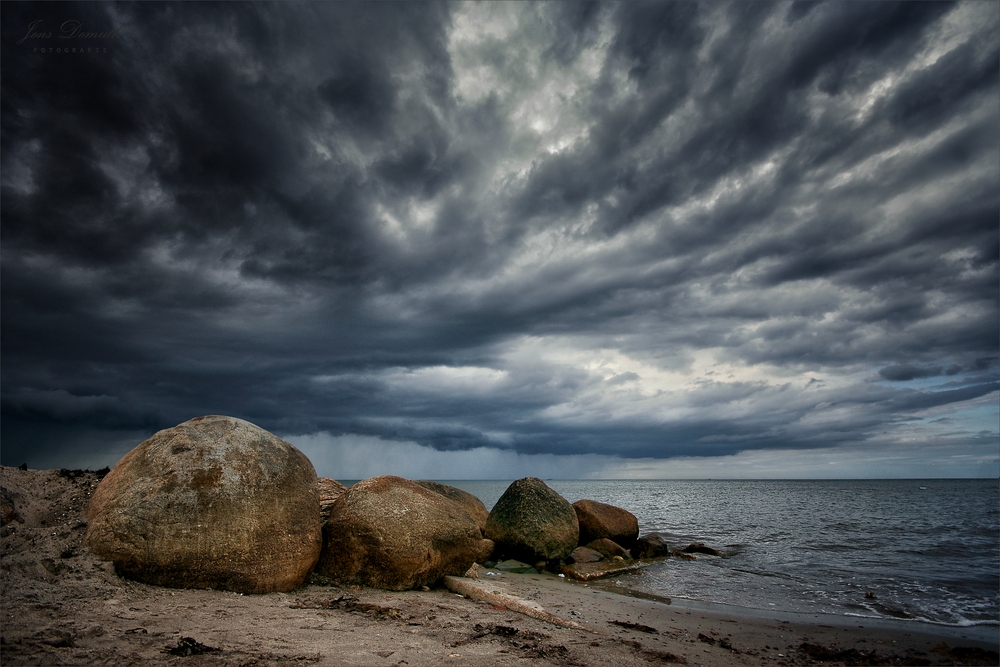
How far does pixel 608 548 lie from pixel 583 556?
49.1 inches

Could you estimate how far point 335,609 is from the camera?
6086mm

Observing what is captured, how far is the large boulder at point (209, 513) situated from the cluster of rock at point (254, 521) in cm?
1

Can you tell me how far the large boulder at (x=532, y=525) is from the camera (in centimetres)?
1353

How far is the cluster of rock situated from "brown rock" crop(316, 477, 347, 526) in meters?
0.03

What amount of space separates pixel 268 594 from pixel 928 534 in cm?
2458

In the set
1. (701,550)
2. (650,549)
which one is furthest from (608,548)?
(701,550)

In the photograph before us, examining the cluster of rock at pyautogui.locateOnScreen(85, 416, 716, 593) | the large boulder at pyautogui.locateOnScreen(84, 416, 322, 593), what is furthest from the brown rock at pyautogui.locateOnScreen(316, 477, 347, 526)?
the large boulder at pyautogui.locateOnScreen(84, 416, 322, 593)

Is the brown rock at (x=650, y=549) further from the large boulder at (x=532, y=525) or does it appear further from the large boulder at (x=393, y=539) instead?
the large boulder at (x=393, y=539)

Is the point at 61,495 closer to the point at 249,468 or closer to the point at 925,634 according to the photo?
the point at 249,468

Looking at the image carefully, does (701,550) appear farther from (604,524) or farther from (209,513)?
(209,513)

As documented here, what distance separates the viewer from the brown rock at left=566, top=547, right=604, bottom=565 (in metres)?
14.0

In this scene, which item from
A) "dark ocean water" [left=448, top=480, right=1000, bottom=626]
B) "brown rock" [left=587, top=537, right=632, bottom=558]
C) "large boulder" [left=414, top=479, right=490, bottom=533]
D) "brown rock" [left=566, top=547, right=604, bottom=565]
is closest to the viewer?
"dark ocean water" [left=448, top=480, right=1000, bottom=626]

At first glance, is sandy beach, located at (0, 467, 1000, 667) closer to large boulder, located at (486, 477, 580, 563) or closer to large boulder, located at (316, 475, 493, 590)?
large boulder, located at (316, 475, 493, 590)

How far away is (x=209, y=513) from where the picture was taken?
20.1ft
